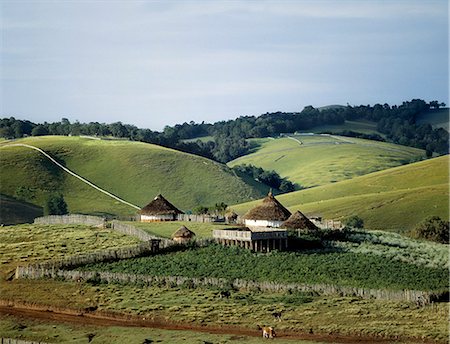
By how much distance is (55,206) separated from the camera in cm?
13100

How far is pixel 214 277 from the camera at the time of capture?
68625mm

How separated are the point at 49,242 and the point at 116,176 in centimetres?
7320

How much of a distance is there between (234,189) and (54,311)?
94.9m

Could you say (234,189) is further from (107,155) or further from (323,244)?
(323,244)

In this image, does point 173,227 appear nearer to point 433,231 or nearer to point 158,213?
point 158,213

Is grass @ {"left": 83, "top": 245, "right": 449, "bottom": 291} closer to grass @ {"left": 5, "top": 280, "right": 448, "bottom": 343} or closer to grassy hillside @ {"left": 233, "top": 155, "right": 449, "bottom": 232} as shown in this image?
grass @ {"left": 5, "top": 280, "right": 448, "bottom": 343}

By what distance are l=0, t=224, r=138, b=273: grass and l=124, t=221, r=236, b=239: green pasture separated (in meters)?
3.09

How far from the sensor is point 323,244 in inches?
3287

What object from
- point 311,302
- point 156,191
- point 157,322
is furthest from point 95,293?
point 156,191

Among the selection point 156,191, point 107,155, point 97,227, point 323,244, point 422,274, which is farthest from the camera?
point 107,155

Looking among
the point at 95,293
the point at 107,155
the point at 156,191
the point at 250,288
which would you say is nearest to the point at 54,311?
the point at 95,293

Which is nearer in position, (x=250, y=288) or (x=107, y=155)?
(x=250, y=288)

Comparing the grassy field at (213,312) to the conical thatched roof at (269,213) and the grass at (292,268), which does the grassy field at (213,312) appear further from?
the conical thatched roof at (269,213)

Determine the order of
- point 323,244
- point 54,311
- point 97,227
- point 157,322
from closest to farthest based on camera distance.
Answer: point 157,322 → point 54,311 → point 323,244 → point 97,227
